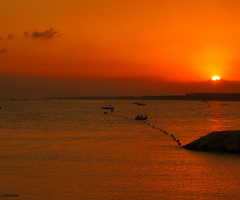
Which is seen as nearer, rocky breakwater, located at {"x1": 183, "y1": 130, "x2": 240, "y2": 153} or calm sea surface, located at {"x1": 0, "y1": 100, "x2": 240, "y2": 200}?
calm sea surface, located at {"x1": 0, "y1": 100, "x2": 240, "y2": 200}

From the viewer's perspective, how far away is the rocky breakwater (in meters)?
30.2

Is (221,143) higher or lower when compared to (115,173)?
higher

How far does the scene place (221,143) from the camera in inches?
1220

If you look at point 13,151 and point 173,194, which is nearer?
point 173,194

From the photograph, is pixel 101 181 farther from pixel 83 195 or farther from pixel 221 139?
pixel 221 139

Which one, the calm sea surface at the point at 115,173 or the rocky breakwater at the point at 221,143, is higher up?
the rocky breakwater at the point at 221,143

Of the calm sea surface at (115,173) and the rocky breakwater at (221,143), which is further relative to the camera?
the rocky breakwater at (221,143)

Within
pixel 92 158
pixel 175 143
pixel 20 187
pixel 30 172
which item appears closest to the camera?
pixel 20 187

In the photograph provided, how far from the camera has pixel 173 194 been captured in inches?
713

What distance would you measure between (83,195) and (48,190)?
199 cm

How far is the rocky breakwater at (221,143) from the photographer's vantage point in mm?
30222

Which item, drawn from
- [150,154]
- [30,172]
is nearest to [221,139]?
[150,154]

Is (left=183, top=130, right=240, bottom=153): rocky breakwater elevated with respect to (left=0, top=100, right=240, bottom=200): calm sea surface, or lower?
elevated

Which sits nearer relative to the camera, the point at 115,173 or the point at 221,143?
the point at 115,173
